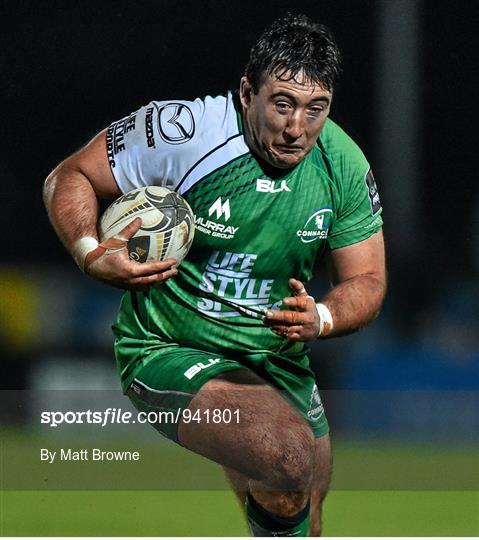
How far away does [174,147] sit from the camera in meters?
4.64

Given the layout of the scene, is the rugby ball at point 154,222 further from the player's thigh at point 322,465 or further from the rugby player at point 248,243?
the player's thigh at point 322,465

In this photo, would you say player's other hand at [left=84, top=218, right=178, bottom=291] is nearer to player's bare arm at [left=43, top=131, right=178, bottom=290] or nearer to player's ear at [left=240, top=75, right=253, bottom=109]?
player's bare arm at [left=43, top=131, right=178, bottom=290]

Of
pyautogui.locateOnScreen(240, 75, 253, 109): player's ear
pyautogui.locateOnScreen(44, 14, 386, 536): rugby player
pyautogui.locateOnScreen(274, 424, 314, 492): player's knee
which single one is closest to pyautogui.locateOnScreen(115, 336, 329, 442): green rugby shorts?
pyautogui.locateOnScreen(44, 14, 386, 536): rugby player

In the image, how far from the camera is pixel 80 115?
6699 millimetres

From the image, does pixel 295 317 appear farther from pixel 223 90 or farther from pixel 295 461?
pixel 223 90

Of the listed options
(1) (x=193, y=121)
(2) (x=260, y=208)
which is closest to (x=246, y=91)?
(1) (x=193, y=121)

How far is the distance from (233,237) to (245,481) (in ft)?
3.42

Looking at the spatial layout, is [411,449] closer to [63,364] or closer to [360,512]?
[360,512]

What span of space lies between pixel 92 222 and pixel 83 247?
161 millimetres

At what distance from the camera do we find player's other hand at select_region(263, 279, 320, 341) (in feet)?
13.3

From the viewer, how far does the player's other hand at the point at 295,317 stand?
4.06 m

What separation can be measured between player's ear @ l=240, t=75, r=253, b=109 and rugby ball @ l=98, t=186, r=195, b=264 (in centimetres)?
51

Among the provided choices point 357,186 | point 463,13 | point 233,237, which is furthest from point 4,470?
point 463,13

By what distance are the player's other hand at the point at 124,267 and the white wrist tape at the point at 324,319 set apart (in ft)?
1.89
